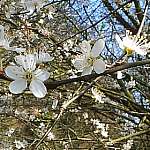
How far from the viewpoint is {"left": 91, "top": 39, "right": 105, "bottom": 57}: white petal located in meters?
1.27

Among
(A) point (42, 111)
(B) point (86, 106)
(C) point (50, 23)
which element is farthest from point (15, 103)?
(C) point (50, 23)

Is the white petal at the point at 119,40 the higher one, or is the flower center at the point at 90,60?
the white petal at the point at 119,40

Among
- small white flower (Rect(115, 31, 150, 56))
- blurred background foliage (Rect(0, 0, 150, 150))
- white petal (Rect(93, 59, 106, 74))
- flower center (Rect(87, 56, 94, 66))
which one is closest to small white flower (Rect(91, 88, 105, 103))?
blurred background foliage (Rect(0, 0, 150, 150))

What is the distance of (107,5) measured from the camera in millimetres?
4031

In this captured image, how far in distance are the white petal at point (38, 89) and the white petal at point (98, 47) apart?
24 cm

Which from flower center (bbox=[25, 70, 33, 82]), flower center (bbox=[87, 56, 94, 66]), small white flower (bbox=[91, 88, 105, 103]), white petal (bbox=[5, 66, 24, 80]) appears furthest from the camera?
small white flower (bbox=[91, 88, 105, 103])

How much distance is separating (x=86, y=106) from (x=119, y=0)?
0.93 meters

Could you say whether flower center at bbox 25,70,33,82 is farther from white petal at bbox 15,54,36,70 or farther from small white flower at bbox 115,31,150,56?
small white flower at bbox 115,31,150,56

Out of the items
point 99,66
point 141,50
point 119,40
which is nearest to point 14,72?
point 99,66

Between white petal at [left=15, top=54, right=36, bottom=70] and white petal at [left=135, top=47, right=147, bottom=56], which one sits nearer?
white petal at [left=15, top=54, right=36, bottom=70]

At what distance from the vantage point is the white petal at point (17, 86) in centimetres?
113

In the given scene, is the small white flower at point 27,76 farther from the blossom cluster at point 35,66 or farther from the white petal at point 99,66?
the white petal at point 99,66

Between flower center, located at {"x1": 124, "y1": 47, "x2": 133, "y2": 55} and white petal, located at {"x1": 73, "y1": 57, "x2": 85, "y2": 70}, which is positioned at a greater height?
white petal, located at {"x1": 73, "y1": 57, "x2": 85, "y2": 70}

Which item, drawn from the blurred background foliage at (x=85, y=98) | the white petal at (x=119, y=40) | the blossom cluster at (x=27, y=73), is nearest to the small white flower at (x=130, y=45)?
the white petal at (x=119, y=40)
